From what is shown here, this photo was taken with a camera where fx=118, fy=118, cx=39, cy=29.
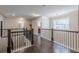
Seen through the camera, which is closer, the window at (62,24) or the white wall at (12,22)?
the white wall at (12,22)

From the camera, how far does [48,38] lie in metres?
3.00

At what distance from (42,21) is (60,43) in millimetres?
1000

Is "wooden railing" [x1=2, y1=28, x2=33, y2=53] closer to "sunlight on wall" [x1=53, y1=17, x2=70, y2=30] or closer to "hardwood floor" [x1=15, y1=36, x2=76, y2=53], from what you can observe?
"hardwood floor" [x1=15, y1=36, x2=76, y2=53]

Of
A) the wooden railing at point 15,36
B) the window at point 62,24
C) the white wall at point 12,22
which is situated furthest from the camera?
the window at point 62,24

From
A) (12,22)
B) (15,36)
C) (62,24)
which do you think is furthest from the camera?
(62,24)

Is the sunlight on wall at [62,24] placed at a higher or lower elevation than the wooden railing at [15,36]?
higher

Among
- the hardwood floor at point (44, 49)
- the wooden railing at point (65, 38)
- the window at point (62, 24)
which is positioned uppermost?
the window at point (62, 24)

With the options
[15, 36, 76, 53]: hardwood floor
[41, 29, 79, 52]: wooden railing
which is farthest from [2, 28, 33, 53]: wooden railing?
[41, 29, 79, 52]: wooden railing

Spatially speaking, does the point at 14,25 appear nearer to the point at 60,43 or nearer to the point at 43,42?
the point at 43,42

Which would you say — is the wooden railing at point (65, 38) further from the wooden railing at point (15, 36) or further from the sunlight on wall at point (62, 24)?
the wooden railing at point (15, 36)

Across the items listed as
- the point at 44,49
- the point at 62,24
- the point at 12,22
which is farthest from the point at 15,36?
the point at 62,24

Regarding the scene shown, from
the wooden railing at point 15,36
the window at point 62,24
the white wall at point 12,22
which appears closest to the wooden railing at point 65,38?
the window at point 62,24

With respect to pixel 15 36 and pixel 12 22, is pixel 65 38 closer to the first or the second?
pixel 15 36
